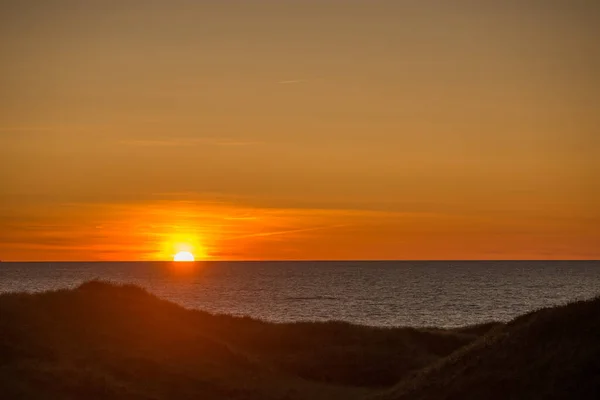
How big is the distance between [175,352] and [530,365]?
22.7m

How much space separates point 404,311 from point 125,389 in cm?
9546

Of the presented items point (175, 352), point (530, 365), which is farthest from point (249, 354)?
point (530, 365)

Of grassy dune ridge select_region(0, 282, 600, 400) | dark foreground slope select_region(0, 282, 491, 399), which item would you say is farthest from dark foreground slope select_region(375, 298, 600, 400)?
dark foreground slope select_region(0, 282, 491, 399)

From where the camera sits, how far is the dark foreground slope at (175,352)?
42625mm

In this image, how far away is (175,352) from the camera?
48.8 meters

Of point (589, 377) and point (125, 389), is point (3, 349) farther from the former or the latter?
point (589, 377)

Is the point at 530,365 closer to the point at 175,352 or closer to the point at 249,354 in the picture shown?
the point at 175,352

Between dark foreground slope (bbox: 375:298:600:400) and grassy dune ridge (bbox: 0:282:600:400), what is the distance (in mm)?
71

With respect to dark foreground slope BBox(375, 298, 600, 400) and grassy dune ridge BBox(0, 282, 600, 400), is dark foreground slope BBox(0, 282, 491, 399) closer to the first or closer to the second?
grassy dune ridge BBox(0, 282, 600, 400)

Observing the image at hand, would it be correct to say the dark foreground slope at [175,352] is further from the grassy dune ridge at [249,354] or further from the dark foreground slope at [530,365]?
the dark foreground slope at [530,365]

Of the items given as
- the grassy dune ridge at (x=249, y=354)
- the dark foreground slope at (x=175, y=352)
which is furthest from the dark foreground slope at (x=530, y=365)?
the dark foreground slope at (x=175, y=352)

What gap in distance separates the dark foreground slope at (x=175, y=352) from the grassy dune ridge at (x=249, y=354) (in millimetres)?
A: 80

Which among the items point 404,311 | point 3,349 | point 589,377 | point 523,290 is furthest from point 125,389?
point 523,290

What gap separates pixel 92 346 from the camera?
1865 inches
